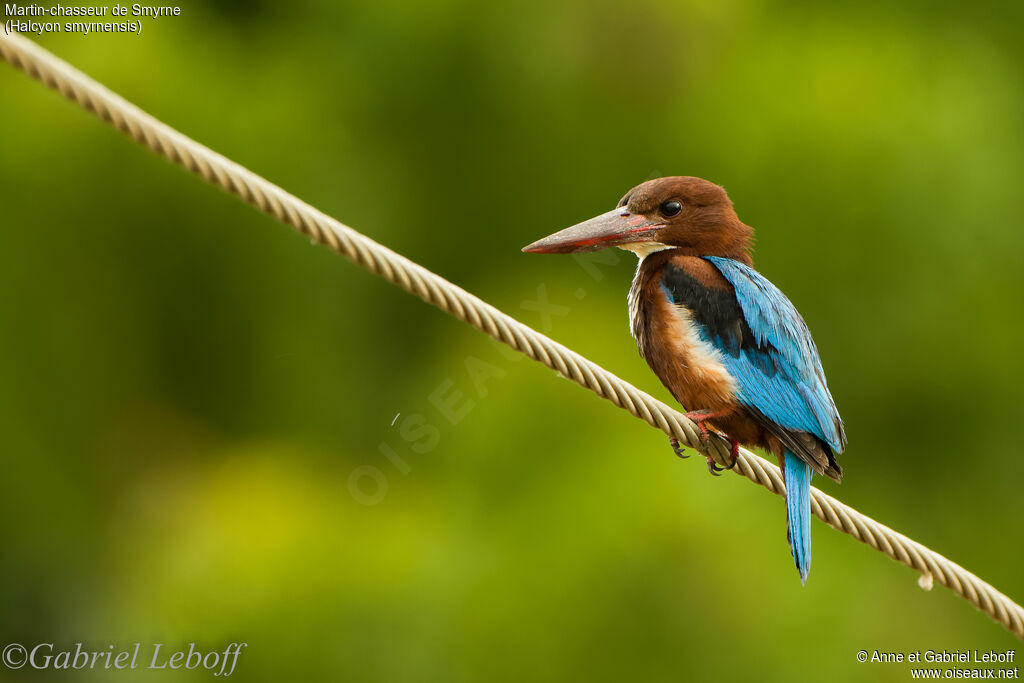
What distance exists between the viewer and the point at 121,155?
7008mm

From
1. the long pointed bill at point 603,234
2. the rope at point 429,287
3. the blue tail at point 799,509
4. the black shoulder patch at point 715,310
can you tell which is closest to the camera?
the rope at point 429,287

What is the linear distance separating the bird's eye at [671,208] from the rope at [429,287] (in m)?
0.78

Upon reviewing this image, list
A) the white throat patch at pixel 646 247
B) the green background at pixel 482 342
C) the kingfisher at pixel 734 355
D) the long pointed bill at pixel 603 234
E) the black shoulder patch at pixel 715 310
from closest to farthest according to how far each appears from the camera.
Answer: the kingfisher at pixel 734 355 → the black shoulder patch at pixel 715 310 → the long pointed bill at pixel 603 234 → the white throat patch at pixel 646 247 → the green background at pixel 482 342

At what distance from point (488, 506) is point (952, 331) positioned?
3092 mm

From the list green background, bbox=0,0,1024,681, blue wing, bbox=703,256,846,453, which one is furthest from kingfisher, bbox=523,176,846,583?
green background, bbox=0,0,1024,681

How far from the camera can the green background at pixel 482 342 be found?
5273 millimetres

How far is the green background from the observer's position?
5273 mm

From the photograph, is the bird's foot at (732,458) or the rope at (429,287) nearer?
the rope at (429,287)

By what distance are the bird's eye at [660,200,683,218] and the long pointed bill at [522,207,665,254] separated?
5 cm

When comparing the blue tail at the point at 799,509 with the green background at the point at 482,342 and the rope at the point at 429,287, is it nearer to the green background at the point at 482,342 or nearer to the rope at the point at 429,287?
the rope at the point at 429,287

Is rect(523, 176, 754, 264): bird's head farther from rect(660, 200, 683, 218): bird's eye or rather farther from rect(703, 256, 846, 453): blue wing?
rect(703, 256, 846, 453): blue wing

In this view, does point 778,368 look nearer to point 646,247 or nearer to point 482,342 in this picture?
point 646,247

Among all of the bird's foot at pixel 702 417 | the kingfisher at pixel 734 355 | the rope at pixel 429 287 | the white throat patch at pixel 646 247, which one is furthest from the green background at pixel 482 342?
the rope at pixel 429 287

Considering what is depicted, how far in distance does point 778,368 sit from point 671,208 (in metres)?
0.65
